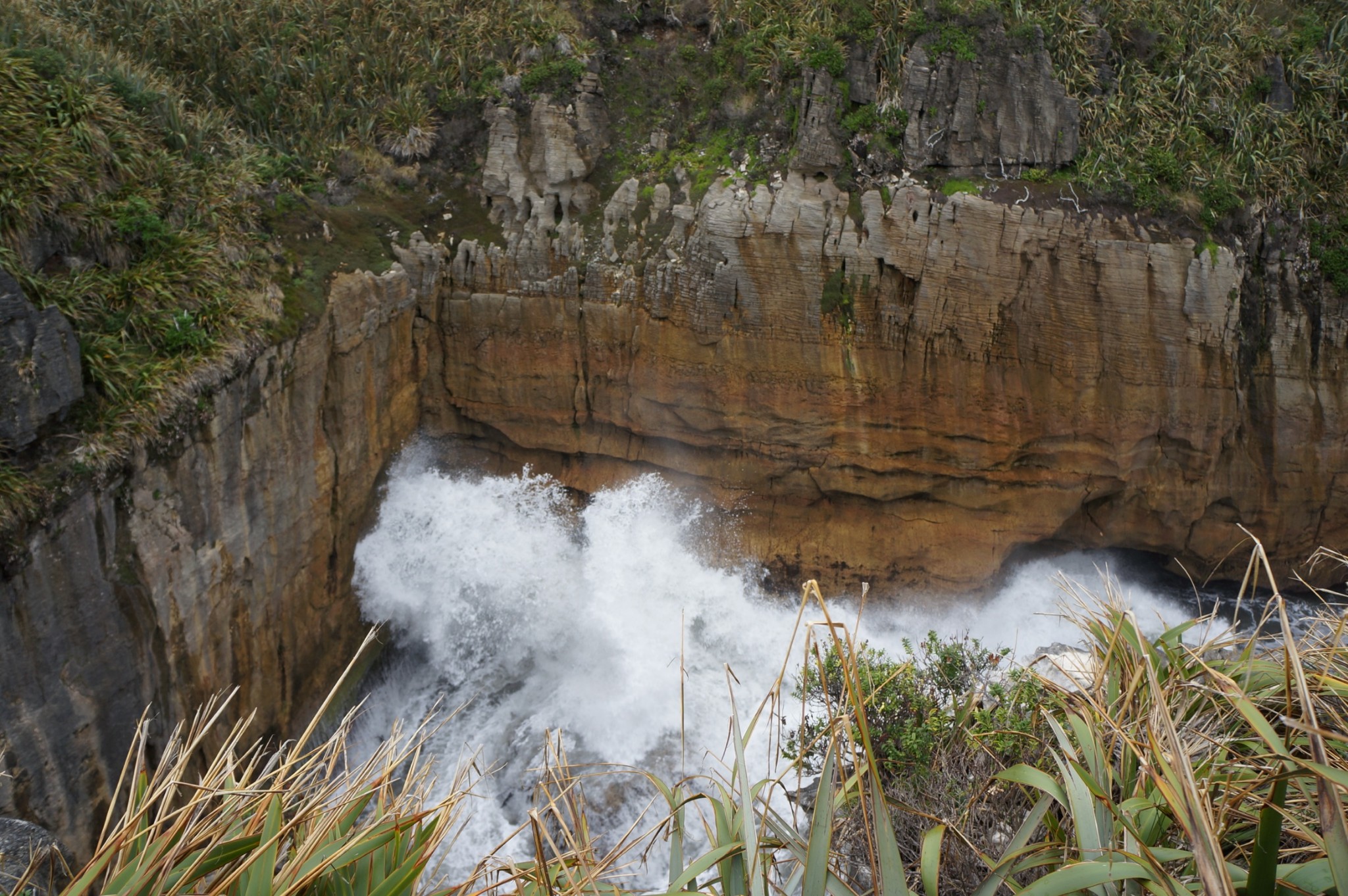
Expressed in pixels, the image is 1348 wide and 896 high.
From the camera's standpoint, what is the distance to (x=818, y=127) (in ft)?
32.2

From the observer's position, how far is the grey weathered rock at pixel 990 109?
972 centimetres

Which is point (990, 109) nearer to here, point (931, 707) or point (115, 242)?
point (931, 707)

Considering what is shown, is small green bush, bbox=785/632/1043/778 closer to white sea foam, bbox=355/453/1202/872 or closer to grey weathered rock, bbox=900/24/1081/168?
white sea foam, bbox=355/453/1202/872

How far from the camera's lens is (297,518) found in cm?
854

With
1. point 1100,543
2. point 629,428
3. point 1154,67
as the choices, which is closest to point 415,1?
point 629,428

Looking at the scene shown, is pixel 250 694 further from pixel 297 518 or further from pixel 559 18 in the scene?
pixel 559 18

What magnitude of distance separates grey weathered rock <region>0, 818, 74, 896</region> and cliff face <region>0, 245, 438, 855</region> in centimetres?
319

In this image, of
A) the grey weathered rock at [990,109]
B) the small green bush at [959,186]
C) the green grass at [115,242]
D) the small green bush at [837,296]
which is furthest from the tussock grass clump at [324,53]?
the small green bush at [959,186]

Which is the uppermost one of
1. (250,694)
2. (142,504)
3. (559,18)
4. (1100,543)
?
(559,18)

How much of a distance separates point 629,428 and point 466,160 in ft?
14.1

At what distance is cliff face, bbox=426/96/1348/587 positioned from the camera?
9500mm

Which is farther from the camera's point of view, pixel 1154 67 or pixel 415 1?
pixel 415 1

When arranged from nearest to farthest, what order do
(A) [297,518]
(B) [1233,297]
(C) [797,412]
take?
(A) [297,518] → (B) [1233,297] → (C) [797,412]

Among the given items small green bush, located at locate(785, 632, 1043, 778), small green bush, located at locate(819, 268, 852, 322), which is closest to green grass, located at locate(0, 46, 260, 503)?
small green bush, located at locate(785, 632, 1043, 778)
